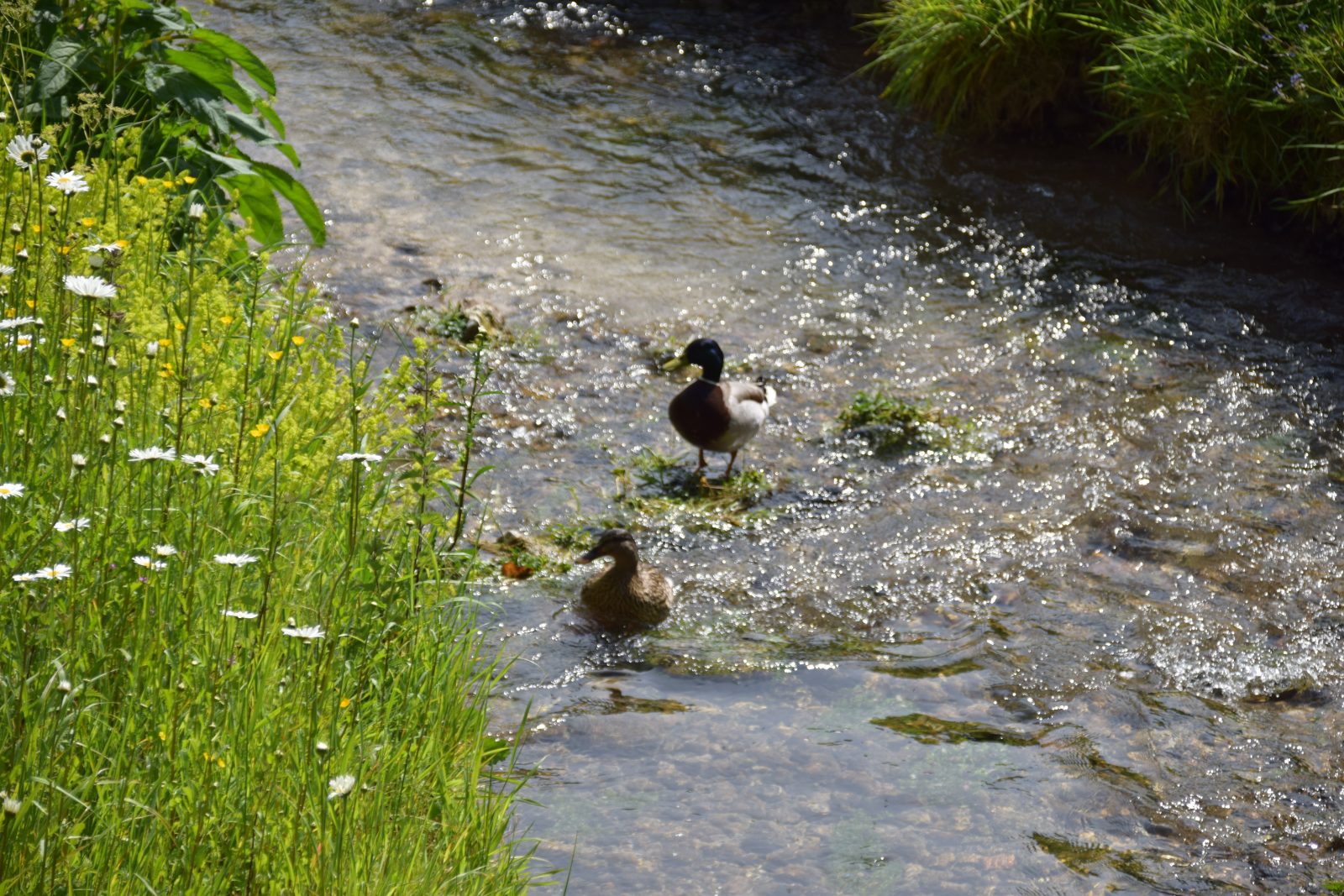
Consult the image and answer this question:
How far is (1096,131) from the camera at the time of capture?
9898 millimetres

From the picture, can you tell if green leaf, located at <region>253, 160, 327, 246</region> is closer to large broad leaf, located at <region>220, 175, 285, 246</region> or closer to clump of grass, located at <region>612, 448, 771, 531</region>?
large broad leaf, located at <region>220, 175, 285, 246</region>

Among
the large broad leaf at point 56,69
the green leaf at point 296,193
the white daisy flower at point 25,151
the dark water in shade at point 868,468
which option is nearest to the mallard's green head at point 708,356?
the dark water in shade at point 868,468

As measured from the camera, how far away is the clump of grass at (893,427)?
6.70 m

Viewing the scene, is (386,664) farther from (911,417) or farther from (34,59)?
(911,417)

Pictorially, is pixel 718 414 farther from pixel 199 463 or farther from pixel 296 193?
pixel 199 463

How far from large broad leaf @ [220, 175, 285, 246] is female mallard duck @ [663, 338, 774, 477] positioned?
1984mm

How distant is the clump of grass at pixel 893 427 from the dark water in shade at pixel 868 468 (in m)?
0.10

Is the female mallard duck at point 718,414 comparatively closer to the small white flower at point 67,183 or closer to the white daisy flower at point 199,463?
the small white flower at point 67,183

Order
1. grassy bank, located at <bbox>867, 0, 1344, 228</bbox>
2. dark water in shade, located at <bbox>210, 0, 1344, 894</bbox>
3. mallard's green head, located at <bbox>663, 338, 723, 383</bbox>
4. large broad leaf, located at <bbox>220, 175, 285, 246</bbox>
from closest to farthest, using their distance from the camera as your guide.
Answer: dark water in shade, located at <bbox>210, 0, 1344, 894</bbox> < large broad leaf, located at <bbox>220, 175, 285, 246</bbox> < mallard's green head, located at <bbox>663, 338, 723, 383</bbox> < grassy bank, located at <bbox>867, 0, 1344, 228</bbox>

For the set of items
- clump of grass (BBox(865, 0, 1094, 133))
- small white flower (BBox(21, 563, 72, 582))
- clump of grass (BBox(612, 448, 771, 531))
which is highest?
clump of grass (BBox(865, 0, 1094, 133))

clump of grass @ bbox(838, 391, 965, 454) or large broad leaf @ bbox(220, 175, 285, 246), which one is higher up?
large broad leaf @ bbox(220, 175, 285, 246)

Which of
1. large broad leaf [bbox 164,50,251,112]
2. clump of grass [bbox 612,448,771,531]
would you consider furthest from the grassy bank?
large broad leaf [bbox 164,50,251,112]

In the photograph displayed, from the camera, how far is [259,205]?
5363 mm

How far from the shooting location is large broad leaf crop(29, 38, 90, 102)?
5012mm
